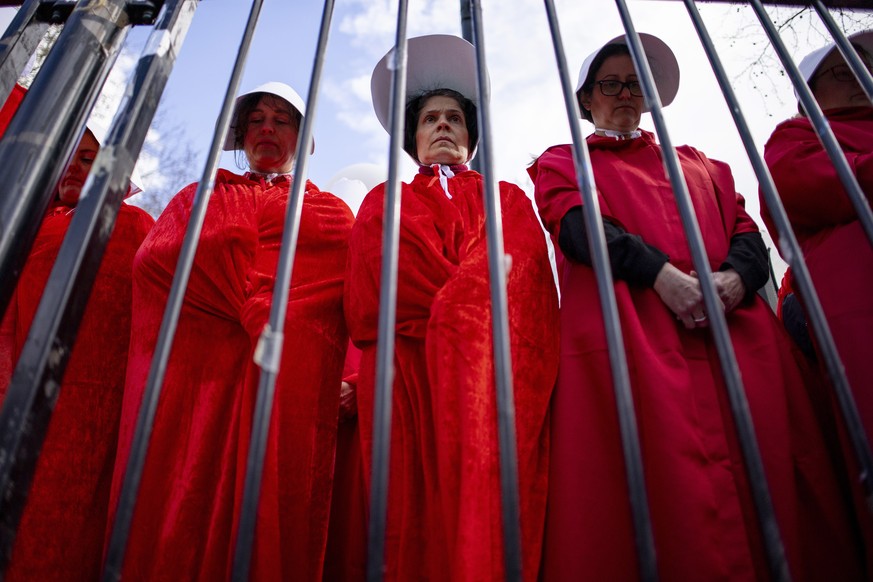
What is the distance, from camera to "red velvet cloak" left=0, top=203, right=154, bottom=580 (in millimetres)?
1625

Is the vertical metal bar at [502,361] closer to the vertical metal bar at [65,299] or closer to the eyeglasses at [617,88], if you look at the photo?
the vertical metal bar at [65,299]

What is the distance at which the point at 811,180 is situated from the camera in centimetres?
164

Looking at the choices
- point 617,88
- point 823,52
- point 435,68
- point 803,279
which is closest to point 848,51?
point 803,279

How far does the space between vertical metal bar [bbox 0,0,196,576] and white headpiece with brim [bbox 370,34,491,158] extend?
4.79ft

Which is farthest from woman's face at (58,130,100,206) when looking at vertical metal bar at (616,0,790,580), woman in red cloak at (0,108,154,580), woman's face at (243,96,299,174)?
vertical metal bar at (616,0,790,580)

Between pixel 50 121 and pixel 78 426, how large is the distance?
119 cm

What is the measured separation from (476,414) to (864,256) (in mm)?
1102

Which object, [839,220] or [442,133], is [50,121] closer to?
[442,133]

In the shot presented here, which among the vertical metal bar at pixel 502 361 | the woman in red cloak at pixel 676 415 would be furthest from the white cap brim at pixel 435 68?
the vertical metal bar at pixel 502 361

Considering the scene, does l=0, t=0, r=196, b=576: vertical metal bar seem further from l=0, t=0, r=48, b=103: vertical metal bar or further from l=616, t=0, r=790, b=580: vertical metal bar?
l=616, t=0, r=790, b=580: vertical metal bar

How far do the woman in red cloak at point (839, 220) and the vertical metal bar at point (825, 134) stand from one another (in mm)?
532

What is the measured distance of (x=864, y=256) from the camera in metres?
1.53

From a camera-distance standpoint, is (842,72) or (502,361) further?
(842,72)

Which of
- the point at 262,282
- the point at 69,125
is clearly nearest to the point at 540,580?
the point at 262,282
